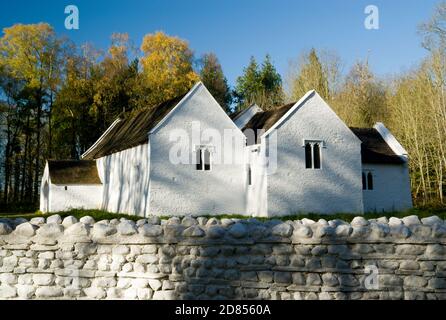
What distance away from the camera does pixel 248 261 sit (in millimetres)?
7793

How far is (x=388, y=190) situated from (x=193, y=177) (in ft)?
41.4

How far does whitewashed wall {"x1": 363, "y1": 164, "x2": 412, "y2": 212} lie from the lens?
28859mm

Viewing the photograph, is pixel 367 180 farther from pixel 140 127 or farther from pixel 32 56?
pixel 32 56

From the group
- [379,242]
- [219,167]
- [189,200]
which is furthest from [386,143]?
[379,242]

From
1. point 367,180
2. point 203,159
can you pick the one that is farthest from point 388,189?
point 203,159

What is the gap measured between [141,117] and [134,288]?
24.6m

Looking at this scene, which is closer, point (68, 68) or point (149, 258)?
point (149, 258)

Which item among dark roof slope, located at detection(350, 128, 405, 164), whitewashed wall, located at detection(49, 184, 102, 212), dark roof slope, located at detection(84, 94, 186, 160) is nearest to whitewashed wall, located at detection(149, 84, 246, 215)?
dark roof slope, located at detection(84, 94, 186, 160)

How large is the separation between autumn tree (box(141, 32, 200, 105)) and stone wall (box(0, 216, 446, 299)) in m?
39.8

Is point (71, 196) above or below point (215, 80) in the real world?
below

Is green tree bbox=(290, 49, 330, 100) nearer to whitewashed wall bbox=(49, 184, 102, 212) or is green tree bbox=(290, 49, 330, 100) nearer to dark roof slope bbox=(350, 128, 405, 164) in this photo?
dark roof slope bbox=(350, 128, 405, 164)

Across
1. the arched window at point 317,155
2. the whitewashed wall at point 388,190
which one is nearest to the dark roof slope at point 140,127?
the arched window at point 317,155

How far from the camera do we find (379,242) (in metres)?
7.84
